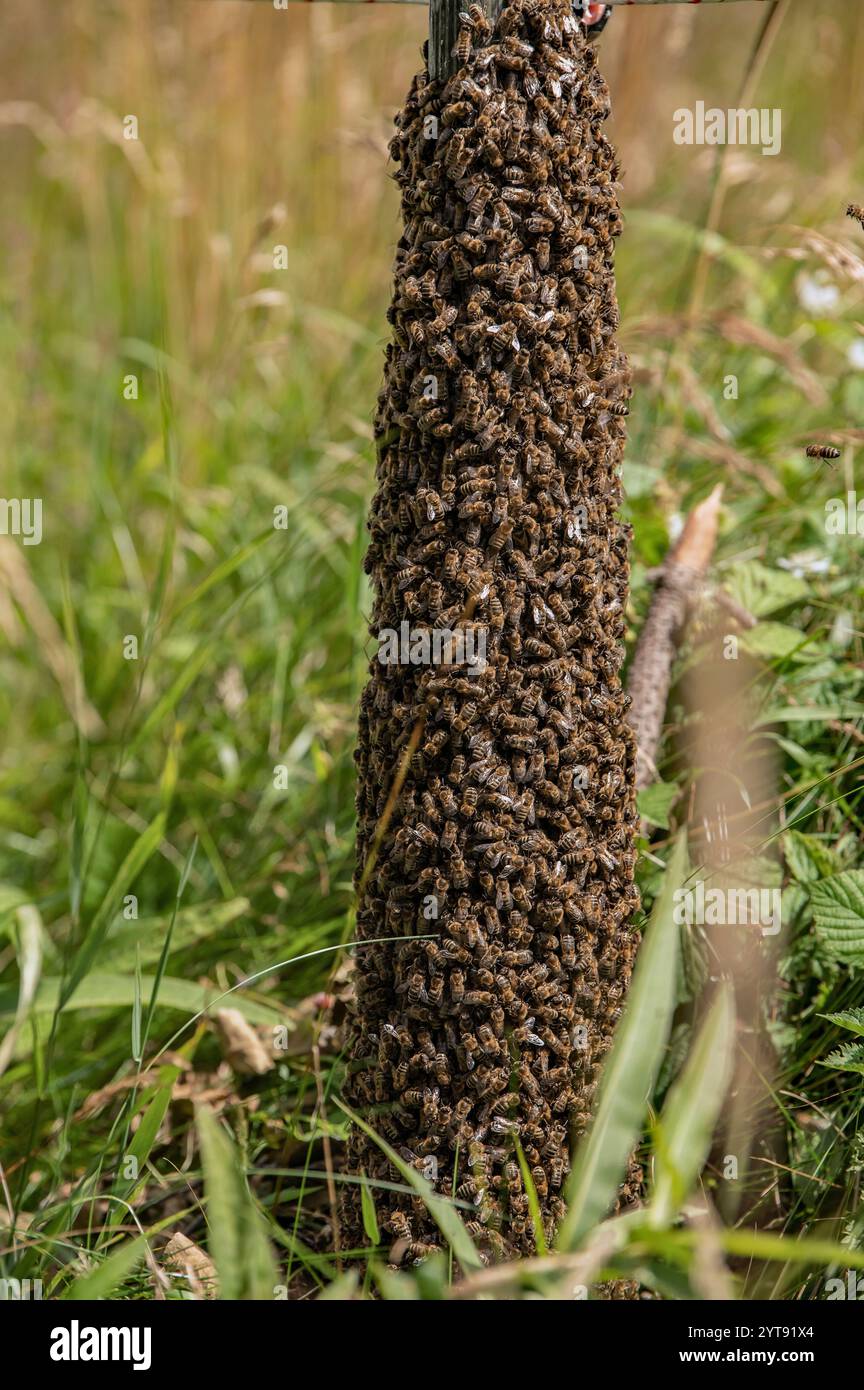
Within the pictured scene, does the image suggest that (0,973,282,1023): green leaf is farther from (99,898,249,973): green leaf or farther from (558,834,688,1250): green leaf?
(558,834,688,1250): green leaf

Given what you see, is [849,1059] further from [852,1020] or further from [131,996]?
[131,996]

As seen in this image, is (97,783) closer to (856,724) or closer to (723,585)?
(723,585)

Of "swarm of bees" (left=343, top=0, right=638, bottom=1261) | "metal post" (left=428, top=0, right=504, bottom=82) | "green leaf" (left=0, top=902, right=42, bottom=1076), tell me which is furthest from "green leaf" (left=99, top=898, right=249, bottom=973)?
"metal post" (left=428, top=0, right=504, bottom=82)

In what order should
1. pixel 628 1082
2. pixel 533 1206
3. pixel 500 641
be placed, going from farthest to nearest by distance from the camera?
1. pixel 500 641
2. pixel 533 1206
3. pixel 628 1082

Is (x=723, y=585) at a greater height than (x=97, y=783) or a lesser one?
greater

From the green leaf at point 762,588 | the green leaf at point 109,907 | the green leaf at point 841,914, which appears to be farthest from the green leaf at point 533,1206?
the green leaf at point 762,588

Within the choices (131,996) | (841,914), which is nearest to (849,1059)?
(841,914)
